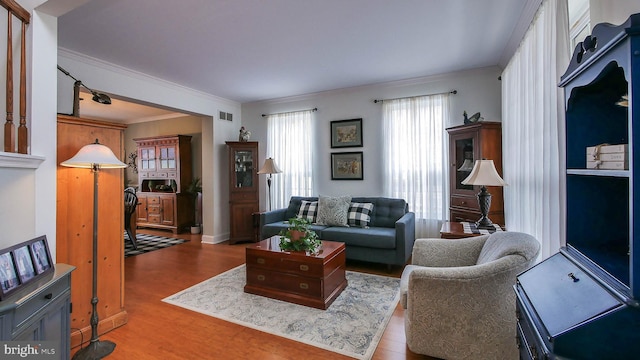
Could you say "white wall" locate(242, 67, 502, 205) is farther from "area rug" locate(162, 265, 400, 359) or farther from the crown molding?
"area rug" locate(162, 265, 400, 359)

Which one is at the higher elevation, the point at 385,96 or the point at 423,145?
the point at 385,96

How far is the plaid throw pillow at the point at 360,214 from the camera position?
4.00 meters

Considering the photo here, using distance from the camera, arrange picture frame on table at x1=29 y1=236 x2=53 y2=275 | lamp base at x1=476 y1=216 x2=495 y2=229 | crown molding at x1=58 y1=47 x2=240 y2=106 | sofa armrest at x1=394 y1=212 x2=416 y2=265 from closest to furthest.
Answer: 1. picture frame on table at x1=29 y1=236 x2=53 y2=275
2. lamp base at x1=476 y1=216 x2=495 y2=229
3. crown molding at x1=58 y1=47 x2=240 y2=106
4. sofa armrest at x1=394 y1=212 x2=416 y2=265

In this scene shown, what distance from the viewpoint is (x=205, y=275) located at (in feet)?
11.2

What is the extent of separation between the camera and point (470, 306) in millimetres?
1667

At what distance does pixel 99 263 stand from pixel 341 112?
3810mm

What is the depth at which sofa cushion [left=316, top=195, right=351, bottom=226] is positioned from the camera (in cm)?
406

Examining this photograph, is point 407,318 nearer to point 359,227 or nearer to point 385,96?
point 359,227

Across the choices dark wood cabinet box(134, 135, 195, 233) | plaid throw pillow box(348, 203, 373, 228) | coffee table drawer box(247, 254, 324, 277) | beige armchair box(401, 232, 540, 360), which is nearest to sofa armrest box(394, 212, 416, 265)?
plaid throw pillow box(348, 203, 373, 228)

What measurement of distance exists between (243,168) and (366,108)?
99.5 inches

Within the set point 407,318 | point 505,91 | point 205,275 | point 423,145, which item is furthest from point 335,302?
point 505,91

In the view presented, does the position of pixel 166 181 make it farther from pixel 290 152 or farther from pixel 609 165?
pixel 609 165

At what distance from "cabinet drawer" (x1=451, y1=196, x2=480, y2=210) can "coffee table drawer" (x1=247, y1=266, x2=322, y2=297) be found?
2.08 meters

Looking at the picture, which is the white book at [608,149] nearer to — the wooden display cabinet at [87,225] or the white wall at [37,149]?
the white wall at [37,149]
